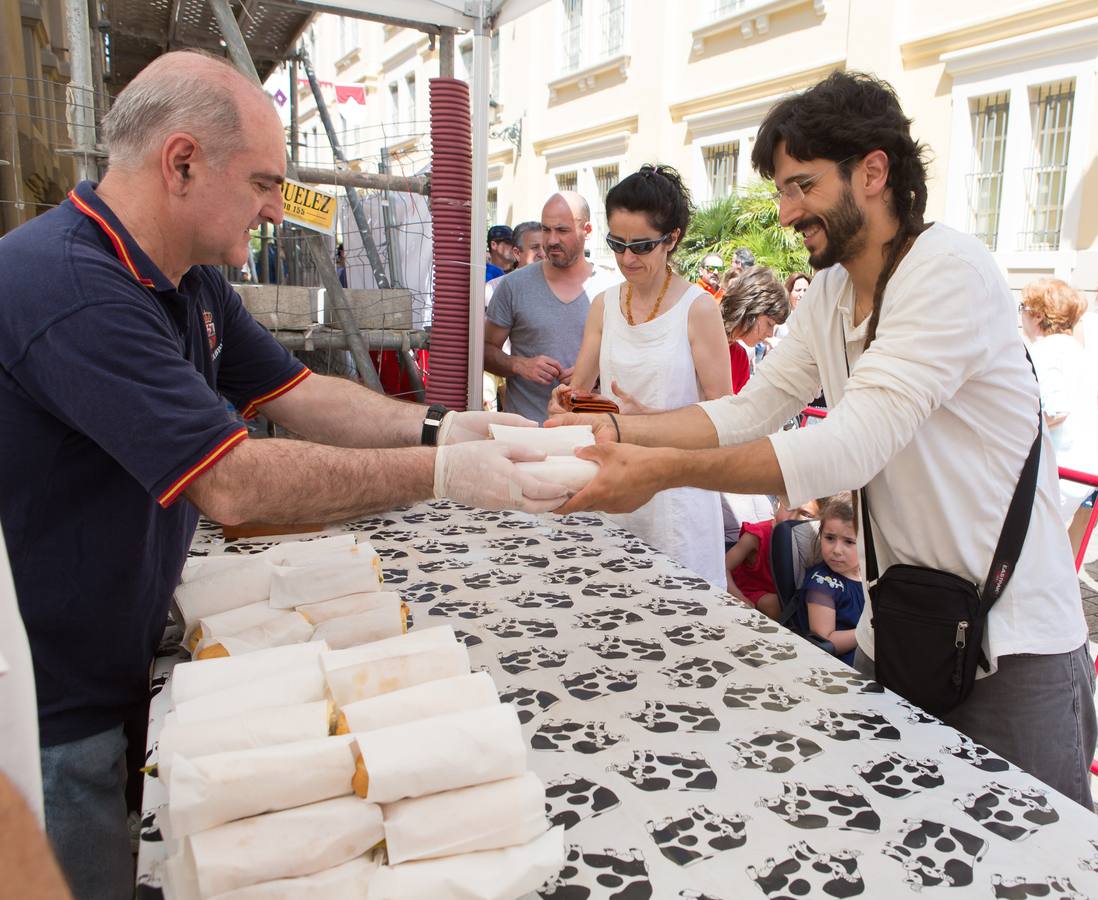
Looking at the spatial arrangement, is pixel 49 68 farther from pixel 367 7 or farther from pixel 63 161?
pixel 367 7

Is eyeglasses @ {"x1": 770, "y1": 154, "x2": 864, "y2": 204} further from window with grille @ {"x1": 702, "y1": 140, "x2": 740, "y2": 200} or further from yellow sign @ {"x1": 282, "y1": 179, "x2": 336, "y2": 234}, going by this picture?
window with grille @ {"x1": 702, "y1": 140, "x2": 740, "y2": 200}

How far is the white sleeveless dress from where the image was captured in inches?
114

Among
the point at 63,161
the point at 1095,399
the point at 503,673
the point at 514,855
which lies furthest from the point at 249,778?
the point at 63,161

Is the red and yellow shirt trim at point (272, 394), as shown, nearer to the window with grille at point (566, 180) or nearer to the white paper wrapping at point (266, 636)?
the white paper wrapping at point (266, 636)

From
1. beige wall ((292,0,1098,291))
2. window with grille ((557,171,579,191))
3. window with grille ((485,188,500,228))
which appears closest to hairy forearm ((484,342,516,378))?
beige wall ((292,0,1098,291))

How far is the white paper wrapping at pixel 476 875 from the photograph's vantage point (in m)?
0.98

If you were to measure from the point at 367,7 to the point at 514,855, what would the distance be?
3634mm

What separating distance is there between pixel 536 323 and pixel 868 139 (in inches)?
94.3

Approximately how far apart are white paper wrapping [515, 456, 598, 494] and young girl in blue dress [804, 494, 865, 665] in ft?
5.89

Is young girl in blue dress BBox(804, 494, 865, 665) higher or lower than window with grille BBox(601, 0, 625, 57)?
lower

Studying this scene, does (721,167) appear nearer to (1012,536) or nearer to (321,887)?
(1012,536)

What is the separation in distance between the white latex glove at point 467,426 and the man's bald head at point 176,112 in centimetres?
93

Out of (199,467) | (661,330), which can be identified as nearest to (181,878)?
(199,467)

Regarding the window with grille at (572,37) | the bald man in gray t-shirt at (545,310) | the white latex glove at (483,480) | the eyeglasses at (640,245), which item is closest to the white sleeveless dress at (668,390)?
the eyeglasses at (640,245)
